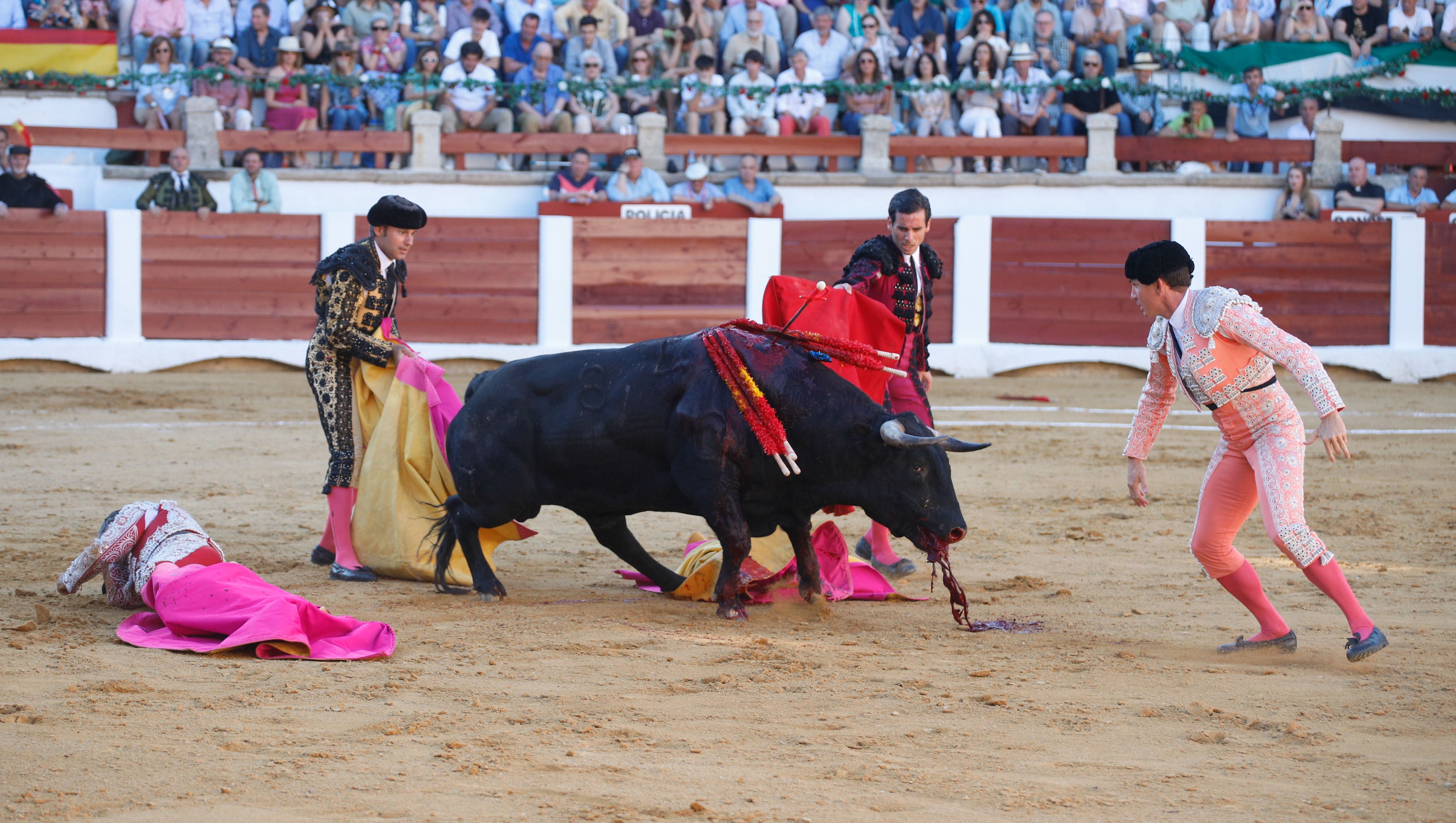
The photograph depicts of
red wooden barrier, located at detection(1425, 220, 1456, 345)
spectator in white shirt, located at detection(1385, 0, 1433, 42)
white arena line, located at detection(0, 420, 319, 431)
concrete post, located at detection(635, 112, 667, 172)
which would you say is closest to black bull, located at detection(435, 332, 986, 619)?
white arena line, located at detection(0, 420, 319, 431)

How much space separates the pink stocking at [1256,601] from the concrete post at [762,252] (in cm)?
873

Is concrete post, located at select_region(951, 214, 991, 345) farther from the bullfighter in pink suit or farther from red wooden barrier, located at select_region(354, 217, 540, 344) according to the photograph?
the bullfighter in pink suit

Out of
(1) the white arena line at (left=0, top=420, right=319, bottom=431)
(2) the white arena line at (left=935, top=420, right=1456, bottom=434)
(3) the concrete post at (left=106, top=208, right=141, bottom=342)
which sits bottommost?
(1) the white arena line at (left=0, top=420, right=319, bottom=431)

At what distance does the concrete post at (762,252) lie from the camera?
12297 mm

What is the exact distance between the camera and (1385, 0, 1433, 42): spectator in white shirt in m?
13.5

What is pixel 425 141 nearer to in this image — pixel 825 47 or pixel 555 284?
pixel 555 284

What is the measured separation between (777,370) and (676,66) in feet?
31.6

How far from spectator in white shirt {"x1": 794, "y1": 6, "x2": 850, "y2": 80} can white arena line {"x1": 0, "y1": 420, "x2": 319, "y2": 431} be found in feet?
20.9

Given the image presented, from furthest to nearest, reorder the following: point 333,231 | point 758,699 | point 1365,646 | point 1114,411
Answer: point 333,231 → point 1114,411 → point 1365,646 → point 758,699

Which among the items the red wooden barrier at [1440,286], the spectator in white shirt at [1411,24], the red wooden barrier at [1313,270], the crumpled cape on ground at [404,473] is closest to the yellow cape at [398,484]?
the crumpled cape on ground at [404,473]

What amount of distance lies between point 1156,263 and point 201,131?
34.0ft

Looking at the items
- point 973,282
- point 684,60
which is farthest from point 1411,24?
point 684,60

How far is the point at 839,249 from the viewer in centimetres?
1220

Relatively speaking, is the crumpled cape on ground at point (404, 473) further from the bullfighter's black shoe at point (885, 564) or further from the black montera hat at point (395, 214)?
the bullfighter's black shoe at point (885, 564)
